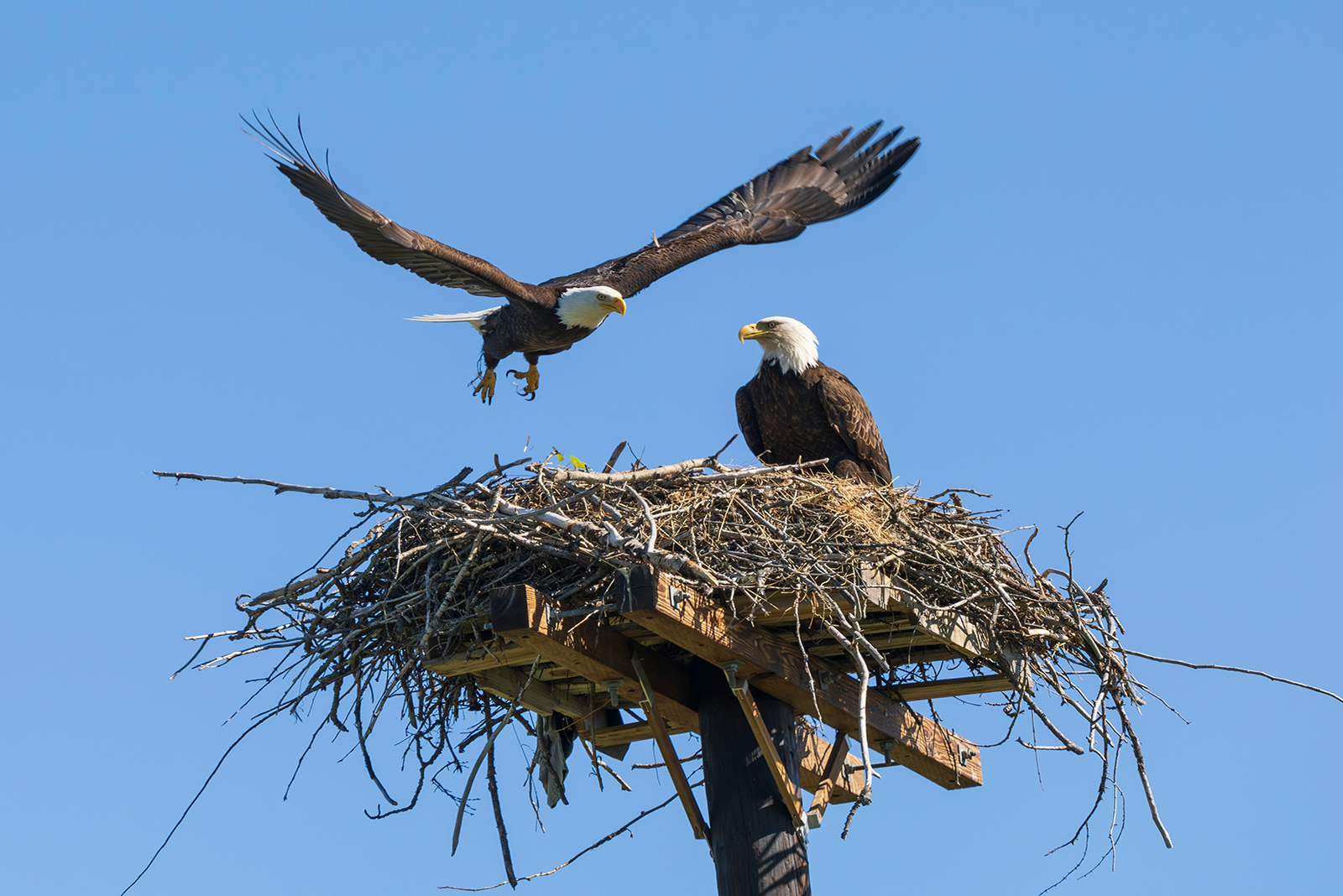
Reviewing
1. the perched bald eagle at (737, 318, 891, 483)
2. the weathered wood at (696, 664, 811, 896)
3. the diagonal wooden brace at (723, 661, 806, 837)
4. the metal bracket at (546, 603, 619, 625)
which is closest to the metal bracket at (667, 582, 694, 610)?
the metal bracket at (546, 603, 619, 625)

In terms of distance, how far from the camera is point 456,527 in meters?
5.07

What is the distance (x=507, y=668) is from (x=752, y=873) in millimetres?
1238

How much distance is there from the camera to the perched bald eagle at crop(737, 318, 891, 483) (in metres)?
6.95

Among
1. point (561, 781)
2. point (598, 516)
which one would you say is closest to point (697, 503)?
point (598, 516)

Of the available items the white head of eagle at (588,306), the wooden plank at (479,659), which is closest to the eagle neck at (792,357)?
the white head of eagle at (588,306)

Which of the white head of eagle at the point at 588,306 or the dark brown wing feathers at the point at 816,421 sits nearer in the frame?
the dark brown wing feathers at the point at 816,421

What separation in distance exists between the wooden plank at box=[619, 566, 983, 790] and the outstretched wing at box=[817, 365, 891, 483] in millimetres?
1546

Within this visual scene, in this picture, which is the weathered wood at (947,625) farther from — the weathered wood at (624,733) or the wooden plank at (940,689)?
the weathered wood at (624,733)

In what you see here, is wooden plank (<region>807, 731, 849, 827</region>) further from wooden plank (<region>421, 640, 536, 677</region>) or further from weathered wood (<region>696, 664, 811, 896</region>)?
wooden plank (<region>421, 640, 536, 677</region>)

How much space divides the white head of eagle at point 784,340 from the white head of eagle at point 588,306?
41.7 inches

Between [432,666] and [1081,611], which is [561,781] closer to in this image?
[432,666]

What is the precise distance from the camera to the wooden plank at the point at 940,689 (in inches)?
224

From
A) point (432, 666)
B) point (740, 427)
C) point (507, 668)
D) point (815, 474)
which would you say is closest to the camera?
point (432, 666)

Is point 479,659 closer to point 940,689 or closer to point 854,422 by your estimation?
point 940,689
